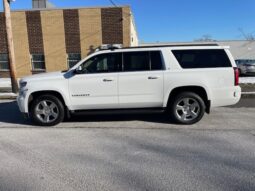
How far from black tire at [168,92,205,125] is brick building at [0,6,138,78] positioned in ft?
46.8

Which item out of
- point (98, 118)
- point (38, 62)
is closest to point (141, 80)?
point (98, 118)

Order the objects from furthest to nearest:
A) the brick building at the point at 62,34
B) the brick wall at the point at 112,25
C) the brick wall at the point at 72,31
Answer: the brick wall at the point at 72,31 < the brick building at the point at 62,34 < the brick wall at the point at 112,25

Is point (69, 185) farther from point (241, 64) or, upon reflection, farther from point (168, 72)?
point (241, 64)

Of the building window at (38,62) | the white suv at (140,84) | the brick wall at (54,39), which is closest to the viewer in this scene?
the white suv at (140,84)

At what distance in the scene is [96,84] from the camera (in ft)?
21.7

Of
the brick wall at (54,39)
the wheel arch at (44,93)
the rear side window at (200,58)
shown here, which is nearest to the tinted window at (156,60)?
the rear side window at (200,58)

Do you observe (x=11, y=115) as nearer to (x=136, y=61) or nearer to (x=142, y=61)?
(x=136, y=61)

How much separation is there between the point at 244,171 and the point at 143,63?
3.55 m

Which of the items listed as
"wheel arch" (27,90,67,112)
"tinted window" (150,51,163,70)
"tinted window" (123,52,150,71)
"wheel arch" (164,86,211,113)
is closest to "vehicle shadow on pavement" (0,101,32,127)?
"wheel arch" (27,90,67,112)

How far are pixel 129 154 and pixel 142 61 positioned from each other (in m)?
2.70

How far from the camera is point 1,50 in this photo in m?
21.4

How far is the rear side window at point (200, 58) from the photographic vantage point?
665cm

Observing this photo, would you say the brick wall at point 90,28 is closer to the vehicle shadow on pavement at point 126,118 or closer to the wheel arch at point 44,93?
the vehicle shadow on pavement at point 126,118

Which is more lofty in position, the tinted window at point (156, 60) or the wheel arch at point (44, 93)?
the tinted window at point (156, 60)
